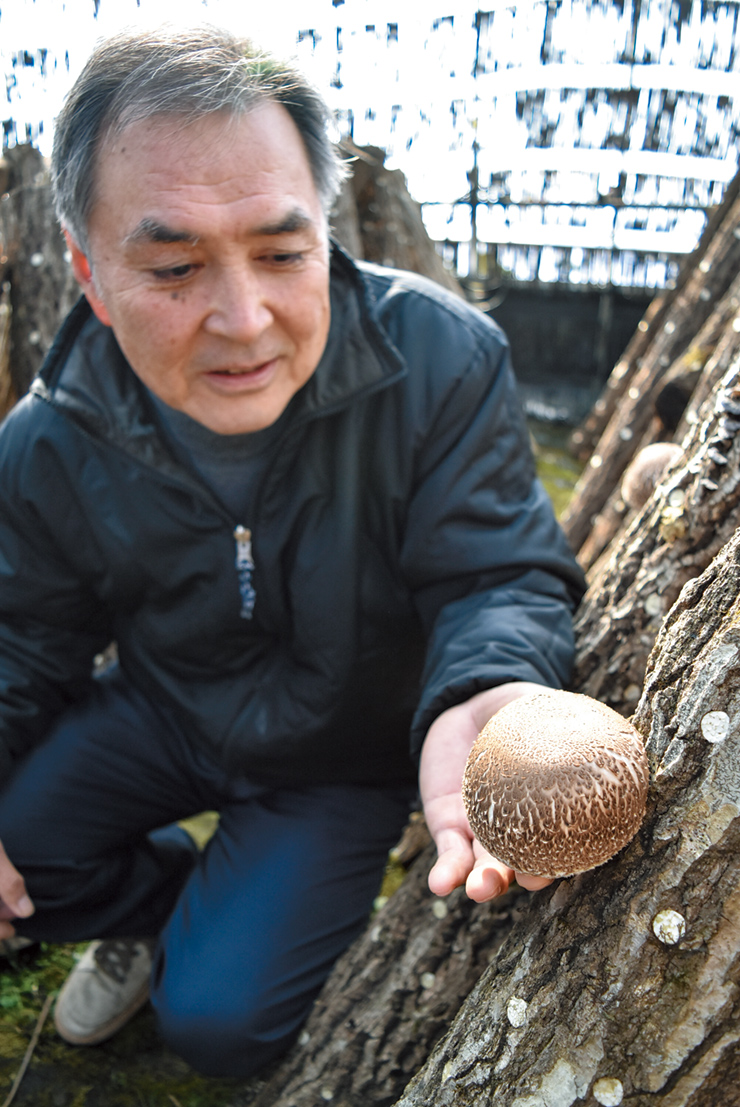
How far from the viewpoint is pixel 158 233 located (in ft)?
5.57

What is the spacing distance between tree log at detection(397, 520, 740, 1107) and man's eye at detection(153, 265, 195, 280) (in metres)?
1.27

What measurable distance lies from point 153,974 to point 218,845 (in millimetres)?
403

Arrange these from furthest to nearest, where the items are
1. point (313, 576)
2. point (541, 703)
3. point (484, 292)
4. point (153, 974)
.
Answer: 1. point (484, 292)
2. point (153, 974)
3. point (313, 576)
4. point (541, 703)

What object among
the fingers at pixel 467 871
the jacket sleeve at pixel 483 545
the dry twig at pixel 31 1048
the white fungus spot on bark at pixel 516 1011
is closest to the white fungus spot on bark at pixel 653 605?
the jacket sleeve at pixel 483 545

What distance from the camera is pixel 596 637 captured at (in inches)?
76.2

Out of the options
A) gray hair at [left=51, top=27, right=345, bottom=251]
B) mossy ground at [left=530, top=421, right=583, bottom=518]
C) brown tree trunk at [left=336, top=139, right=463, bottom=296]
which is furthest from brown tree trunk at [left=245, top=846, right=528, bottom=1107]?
mossy ground at [left=530, top=421, right=583, bottom=518]

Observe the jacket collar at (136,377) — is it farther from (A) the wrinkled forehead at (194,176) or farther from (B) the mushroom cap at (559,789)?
(B) the mushroom cap at (559,789)

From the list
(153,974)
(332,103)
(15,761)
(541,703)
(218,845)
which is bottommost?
(153,974)

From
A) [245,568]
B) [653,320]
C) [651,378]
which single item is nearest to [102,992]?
[245,568]

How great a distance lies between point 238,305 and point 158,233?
221 millimetres

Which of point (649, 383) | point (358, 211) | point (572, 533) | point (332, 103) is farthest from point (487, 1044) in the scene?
point (358, 211)

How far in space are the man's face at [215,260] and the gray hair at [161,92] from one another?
0.04 metres

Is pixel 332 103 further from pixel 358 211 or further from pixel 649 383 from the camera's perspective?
pixel 649 383

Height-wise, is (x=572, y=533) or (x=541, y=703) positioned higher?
(x=541, y=703)
